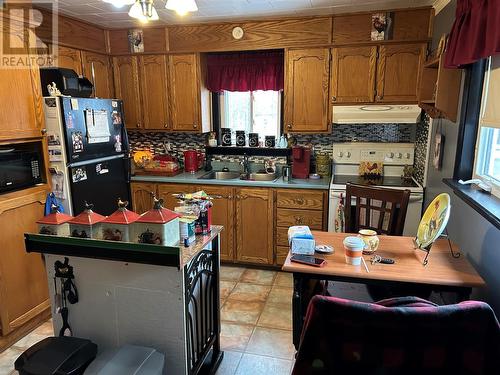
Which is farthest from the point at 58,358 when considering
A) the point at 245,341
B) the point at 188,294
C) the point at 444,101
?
the point at 444,101

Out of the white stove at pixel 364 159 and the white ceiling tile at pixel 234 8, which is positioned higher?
the white ceiling tile at pixel 234 8

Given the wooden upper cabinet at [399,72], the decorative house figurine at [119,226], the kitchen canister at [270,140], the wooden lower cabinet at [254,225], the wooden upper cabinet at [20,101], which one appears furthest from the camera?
the kitchen canister at [270,140]

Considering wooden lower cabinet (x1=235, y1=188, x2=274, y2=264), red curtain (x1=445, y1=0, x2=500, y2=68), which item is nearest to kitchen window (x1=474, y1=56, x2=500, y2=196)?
red curtain (x1=445, y1=0, x2=500, y2=68)

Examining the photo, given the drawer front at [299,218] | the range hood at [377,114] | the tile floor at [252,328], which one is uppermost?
the range hood at [377,114]

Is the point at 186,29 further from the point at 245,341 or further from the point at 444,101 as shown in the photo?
the point at 245,341

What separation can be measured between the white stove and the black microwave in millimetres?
2347

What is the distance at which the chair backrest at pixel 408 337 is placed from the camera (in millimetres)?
938

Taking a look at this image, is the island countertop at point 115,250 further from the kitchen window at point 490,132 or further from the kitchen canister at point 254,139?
the kitchen canister at point 254,139

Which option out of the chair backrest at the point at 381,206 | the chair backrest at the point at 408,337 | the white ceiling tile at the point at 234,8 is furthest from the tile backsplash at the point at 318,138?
the chair backrest at the point at 408,337

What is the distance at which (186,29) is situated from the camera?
350 centimetres

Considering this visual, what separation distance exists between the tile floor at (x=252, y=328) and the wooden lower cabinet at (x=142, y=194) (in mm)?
1064

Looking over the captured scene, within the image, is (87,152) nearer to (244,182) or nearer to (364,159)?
(244,182)

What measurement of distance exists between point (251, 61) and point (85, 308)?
2809 millimetres

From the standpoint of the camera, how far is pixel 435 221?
71.4 inches
